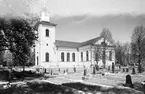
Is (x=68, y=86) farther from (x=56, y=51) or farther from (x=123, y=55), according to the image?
(x=123, y=55)

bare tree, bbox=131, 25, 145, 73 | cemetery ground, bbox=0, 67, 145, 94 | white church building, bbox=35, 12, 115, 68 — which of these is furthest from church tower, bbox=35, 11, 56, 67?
cemetery ground, bbox=0, 67, 145, 94

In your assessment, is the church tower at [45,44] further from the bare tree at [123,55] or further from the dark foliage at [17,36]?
the bare tree at [123,55]

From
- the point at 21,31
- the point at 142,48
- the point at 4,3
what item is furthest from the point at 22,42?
the point at 142,48

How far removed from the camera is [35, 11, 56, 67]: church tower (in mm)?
38594

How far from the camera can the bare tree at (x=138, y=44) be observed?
83.5ft

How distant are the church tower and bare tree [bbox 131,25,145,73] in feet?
74.6

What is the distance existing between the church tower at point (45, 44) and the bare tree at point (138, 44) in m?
22.7

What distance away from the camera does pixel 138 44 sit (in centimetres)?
2709

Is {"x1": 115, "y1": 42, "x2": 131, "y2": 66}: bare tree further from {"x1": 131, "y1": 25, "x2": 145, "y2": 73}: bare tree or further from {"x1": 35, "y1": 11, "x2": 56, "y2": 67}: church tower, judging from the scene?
{"x1": 35, "y1": 11, "x2": 56, "y2": 67}: church tower

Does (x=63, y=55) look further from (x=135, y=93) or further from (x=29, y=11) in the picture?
(x=135, y=93)

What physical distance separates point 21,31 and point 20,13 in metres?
2.21

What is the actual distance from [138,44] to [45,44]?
983 inches

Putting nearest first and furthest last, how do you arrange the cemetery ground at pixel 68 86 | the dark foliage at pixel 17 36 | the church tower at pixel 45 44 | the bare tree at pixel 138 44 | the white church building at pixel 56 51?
the cemetery ground at pixel 68 86
the dark foliage at pixel 17 36
the bare tree at pixel 138 44
the church tower at pixel 45 44
the white church building at pixel 56 51

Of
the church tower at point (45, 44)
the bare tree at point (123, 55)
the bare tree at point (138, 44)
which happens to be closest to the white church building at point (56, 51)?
the church tower at point (45, 44)
